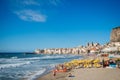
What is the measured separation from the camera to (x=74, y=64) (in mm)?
30297

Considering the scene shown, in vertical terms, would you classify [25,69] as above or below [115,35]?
below

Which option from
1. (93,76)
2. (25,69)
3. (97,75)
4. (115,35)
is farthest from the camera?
(115,35)

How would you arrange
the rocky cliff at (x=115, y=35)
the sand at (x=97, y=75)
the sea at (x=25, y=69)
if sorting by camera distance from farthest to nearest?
the rocky cliff at (x=115, y=35), the sea at (x=25, y=69), the sand at (x=97, y=75)

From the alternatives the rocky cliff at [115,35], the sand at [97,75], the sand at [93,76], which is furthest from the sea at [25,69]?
the rocky cliff at [115,35]

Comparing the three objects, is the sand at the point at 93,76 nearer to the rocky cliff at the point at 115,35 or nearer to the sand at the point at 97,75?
the sand at the point at 97,75

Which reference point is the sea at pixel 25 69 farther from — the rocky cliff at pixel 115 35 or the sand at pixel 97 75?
the rocky cliff at pixel 115 35

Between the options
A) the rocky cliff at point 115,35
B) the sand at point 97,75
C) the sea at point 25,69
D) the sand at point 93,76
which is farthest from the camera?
the rocky cliff at point 115,35

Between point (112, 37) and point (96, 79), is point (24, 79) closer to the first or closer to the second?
point (96, 79)

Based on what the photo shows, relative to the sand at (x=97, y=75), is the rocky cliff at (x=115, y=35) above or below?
above

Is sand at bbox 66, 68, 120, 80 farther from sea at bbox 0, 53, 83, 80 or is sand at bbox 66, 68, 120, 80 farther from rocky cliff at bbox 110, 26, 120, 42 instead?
rocky cliff at bbox 110, 26, 120, 42

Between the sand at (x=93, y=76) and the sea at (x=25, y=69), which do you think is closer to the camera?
the sand at (x=93, y=76)

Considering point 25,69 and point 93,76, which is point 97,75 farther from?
point 25,69

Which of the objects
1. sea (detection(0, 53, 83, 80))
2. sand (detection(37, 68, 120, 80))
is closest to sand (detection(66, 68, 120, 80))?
sand (detection(37, 68, 120, 80))

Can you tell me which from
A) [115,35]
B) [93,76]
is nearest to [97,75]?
[93,76]
